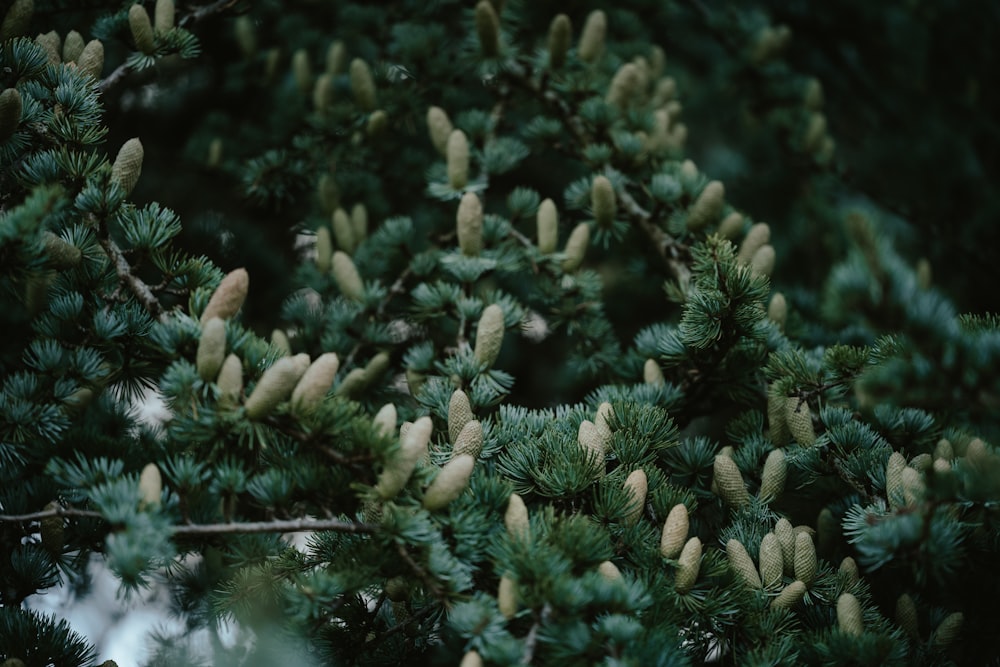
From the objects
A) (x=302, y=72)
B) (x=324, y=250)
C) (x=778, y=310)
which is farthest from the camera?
(x=302, y=72)

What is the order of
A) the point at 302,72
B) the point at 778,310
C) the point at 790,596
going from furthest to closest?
the point at 302,72 → the point at 778,310 → the point at 790,596

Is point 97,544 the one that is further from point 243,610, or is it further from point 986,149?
point 986,149

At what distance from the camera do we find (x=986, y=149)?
1.96m

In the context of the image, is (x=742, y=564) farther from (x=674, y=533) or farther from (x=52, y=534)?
(x=52, y=534)

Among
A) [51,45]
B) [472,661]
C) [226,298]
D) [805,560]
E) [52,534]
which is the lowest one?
[52,534]

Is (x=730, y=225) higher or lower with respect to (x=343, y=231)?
higher

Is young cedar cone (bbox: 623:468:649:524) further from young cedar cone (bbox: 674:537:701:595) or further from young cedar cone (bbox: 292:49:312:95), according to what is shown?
young cedar cone (bbox: 292:49:312:95)

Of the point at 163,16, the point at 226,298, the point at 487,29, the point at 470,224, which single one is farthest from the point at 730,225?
the point at 163,16

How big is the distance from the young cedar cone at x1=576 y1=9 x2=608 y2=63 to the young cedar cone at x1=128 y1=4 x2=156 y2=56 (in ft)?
2.23

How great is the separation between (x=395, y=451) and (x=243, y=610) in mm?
311

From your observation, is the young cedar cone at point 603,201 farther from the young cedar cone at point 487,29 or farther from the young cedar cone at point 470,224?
the young cedar cone at point 487,29

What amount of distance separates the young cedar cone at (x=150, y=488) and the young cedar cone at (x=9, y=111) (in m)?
0.42

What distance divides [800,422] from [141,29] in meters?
0.97

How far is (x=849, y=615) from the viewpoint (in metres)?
0.81
